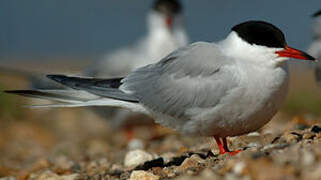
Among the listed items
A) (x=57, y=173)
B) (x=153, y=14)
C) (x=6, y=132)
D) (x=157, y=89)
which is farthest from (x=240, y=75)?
(x=6, y=132)

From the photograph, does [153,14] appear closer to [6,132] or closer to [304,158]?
[6,132]

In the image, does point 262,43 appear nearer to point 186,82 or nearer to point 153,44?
point 186,82

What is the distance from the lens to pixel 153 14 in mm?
8453

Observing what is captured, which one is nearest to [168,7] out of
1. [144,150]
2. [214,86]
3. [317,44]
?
[144,150]

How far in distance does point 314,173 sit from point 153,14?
6347 millimetres

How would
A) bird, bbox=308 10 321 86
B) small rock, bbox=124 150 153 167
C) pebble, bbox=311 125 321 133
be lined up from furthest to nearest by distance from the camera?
bird, bbox=308 10 321 86 < small rock, bbox=124 150 153 167 < pebble, bbox=311 125 321 133

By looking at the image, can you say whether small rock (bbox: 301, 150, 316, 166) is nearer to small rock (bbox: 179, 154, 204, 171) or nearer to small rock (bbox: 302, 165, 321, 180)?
small rock (bbox: 302, 165, 321, 180)

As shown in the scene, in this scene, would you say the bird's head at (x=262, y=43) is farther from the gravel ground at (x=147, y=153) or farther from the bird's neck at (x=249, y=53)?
the gravel ground at (x=147, y=153)

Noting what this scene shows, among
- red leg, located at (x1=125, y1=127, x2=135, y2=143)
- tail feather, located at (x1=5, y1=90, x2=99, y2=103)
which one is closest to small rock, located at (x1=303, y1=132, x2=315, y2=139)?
tail feather, located at (x1=5, y1=90, x2=99, y2=103)

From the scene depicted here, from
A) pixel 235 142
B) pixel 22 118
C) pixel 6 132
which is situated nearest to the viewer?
pixel 235 142

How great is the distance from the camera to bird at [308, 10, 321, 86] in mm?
5199

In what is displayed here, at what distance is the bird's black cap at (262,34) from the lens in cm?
356

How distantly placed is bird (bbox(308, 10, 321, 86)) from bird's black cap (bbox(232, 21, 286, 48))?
1.68 meters

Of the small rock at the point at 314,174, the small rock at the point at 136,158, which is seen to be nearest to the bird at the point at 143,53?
the small rock at the point at 136,158
